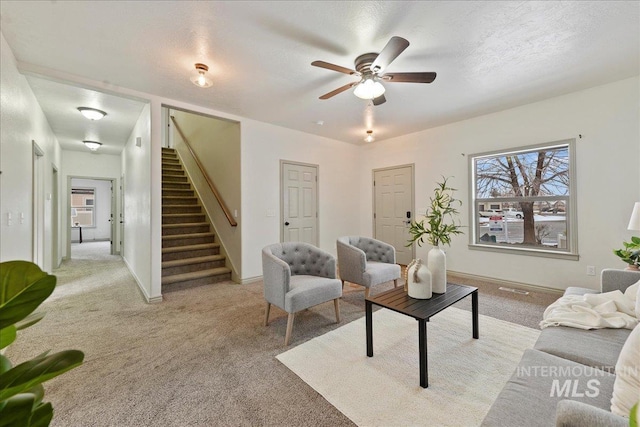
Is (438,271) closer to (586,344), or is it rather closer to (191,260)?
(586,344)

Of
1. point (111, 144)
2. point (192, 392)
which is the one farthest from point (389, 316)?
point (111, 144)

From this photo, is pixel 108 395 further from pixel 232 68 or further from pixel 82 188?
pixel 82 188

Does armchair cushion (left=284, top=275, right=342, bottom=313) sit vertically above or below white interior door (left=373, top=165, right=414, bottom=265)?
below

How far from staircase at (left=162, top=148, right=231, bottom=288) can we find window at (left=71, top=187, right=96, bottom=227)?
6.44 metres

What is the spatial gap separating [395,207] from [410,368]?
12.5 feet

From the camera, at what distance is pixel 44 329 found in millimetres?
2646

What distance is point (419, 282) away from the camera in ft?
7.04

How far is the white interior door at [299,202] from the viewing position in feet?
15.8

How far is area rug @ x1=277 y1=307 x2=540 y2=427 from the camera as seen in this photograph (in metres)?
1.56

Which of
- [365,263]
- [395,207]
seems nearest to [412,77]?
[365,263]

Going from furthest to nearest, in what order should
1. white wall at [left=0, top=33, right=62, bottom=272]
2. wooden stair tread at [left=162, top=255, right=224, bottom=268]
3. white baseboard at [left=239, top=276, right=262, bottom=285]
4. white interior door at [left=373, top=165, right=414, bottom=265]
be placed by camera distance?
white interior door at [left=373, top=165, right=414, bottom=265], white baseboard at [left=239, top=276, right=262, bottom=285], wooden stair tread at [left=162, top=255, right=224, bottom=268], white wall at [left=0, top=33, right=62, bottom=272]

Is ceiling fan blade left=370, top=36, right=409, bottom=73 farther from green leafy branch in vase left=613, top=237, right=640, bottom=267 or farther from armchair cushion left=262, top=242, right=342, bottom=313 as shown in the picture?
green leafy branch in vase left=613, top=237, right=640, bottom=267

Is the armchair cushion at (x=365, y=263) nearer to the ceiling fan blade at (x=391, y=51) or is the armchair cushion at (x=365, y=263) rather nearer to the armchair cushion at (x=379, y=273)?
the armchair cushion at (x=379, y=273)

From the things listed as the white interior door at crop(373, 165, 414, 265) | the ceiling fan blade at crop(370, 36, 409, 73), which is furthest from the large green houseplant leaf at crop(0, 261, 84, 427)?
the white interior door at crop(373, 165, 414, 265)
